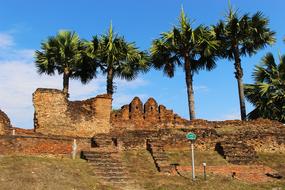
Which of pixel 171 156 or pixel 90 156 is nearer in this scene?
pixel 90 156

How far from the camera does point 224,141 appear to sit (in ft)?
72.8

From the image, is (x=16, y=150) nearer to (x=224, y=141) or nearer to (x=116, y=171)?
(x=116, y=171)

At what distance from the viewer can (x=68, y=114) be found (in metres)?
23.7

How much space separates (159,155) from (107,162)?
2.90 metres

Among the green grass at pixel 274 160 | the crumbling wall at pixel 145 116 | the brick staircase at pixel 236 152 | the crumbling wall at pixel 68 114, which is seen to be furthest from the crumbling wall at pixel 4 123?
the green grass at pixel 274 160

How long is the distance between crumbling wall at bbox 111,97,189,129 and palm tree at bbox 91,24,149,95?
8.52 feet

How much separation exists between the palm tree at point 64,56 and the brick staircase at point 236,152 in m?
11.7

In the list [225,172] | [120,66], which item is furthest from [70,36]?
[225,172]

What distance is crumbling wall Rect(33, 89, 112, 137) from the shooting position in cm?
2303

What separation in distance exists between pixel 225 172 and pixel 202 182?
6.01 ft

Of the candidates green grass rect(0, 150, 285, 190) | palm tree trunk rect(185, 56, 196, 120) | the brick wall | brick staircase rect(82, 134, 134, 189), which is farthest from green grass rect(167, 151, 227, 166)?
palm tree trunk rect(185, 56, 196, 120)

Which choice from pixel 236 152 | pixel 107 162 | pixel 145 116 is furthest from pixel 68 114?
pixel 236 152

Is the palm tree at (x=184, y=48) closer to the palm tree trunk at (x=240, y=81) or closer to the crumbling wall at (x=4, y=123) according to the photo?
the palm tree trunk at (x=240, y=81)

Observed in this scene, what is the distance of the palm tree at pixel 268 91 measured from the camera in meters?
28.1
